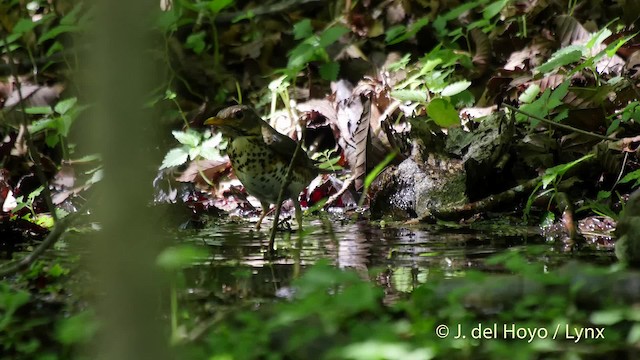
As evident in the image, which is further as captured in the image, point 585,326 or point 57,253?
point 57,253

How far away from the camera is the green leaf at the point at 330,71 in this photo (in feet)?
23.0

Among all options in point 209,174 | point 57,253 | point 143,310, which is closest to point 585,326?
point 143,310

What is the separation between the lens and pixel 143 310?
1.03m

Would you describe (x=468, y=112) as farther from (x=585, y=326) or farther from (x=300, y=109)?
(x=585, y=326)

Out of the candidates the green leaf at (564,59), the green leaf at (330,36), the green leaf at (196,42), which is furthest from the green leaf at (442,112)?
the green leaf at (196,42)

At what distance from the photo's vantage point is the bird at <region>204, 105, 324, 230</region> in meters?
5.20

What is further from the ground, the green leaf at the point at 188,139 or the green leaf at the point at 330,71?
the green leaf at the point at 330,71

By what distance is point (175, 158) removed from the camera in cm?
584

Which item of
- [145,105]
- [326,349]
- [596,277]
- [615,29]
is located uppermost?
[615,29]

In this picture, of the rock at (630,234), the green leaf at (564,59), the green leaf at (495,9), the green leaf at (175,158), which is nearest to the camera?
the rock at (630,234)

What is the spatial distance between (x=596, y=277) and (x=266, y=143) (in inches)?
120

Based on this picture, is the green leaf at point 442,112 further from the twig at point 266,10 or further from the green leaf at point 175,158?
the twig at point 266,10

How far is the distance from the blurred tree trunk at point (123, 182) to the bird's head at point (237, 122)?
166 inches

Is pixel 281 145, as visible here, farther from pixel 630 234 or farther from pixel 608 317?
pixel 608 317
